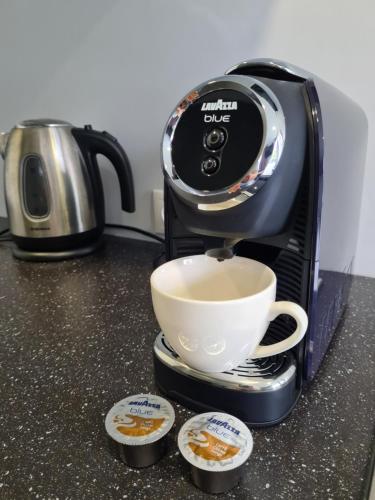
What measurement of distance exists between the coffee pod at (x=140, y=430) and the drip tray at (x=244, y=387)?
0.03 m

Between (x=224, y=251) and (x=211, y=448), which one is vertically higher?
(x=224, y=251)

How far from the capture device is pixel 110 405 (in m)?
0.44

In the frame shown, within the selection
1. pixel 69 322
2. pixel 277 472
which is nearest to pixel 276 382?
pixel 277 472

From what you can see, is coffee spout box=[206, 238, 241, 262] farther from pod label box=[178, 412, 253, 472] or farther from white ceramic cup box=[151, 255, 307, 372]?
pod label box=[178, 412, 253, 472]

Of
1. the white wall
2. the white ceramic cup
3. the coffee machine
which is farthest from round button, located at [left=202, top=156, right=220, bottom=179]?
the white wall

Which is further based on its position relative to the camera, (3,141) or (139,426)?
(3,141)

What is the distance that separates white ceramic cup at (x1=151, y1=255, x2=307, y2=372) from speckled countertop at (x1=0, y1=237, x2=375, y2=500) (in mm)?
86

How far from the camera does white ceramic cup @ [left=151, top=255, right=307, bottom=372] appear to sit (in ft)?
1.15

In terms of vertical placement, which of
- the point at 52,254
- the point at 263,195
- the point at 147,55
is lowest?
the point at 52,254

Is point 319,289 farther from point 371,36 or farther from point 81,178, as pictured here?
point 81,178

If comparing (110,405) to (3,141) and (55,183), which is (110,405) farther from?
(3,141)

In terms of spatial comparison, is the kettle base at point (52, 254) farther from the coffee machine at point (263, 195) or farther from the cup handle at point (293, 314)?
the cup handle at point (293, 314)

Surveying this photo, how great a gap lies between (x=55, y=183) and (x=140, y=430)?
57cm

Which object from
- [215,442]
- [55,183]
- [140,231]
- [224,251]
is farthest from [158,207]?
[215,442]
